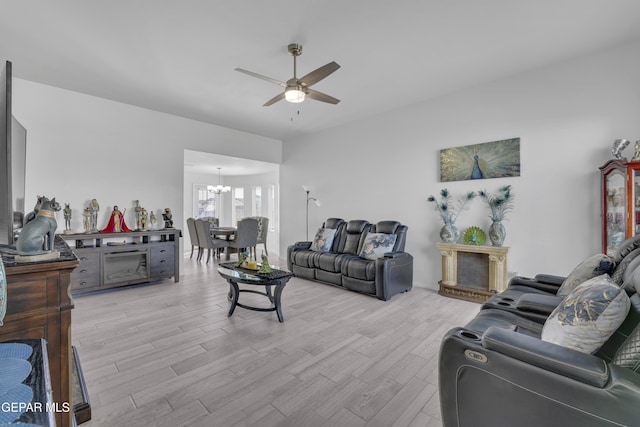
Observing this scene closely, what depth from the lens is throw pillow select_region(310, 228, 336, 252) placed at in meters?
4.99

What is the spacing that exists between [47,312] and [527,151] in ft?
15.2

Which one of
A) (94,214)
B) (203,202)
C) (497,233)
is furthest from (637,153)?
(203,202)

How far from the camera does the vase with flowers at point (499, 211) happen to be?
3676 mm

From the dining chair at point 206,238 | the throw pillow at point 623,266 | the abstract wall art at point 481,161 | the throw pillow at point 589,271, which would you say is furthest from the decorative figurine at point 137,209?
the throw pillow at point 623,266

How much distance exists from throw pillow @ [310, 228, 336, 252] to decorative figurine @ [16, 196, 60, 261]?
3791mm

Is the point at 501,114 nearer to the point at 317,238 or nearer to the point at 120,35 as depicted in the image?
the point at 317,238

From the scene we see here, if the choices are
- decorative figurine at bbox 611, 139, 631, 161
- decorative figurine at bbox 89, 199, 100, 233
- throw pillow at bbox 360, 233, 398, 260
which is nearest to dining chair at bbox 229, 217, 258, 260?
decorative figurine at bbox 89, 199, 100, 233

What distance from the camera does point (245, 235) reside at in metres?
6.45

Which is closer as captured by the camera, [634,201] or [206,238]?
[634,201]

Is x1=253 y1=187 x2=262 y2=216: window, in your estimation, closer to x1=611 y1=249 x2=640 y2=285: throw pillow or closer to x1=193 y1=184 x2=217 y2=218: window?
x1=193 y1=184 x2=217 y2=218: window

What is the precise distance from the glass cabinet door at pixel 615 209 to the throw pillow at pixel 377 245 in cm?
231

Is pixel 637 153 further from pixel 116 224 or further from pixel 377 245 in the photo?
pixel 116 224

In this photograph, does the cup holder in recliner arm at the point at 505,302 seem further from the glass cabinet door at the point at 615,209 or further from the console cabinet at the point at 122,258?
the console cabinet at the point at 122,258

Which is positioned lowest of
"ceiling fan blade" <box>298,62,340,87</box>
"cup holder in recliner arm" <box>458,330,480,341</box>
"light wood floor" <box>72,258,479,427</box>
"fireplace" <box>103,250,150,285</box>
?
"light wood floor" <box>72,258,479,427</box>
